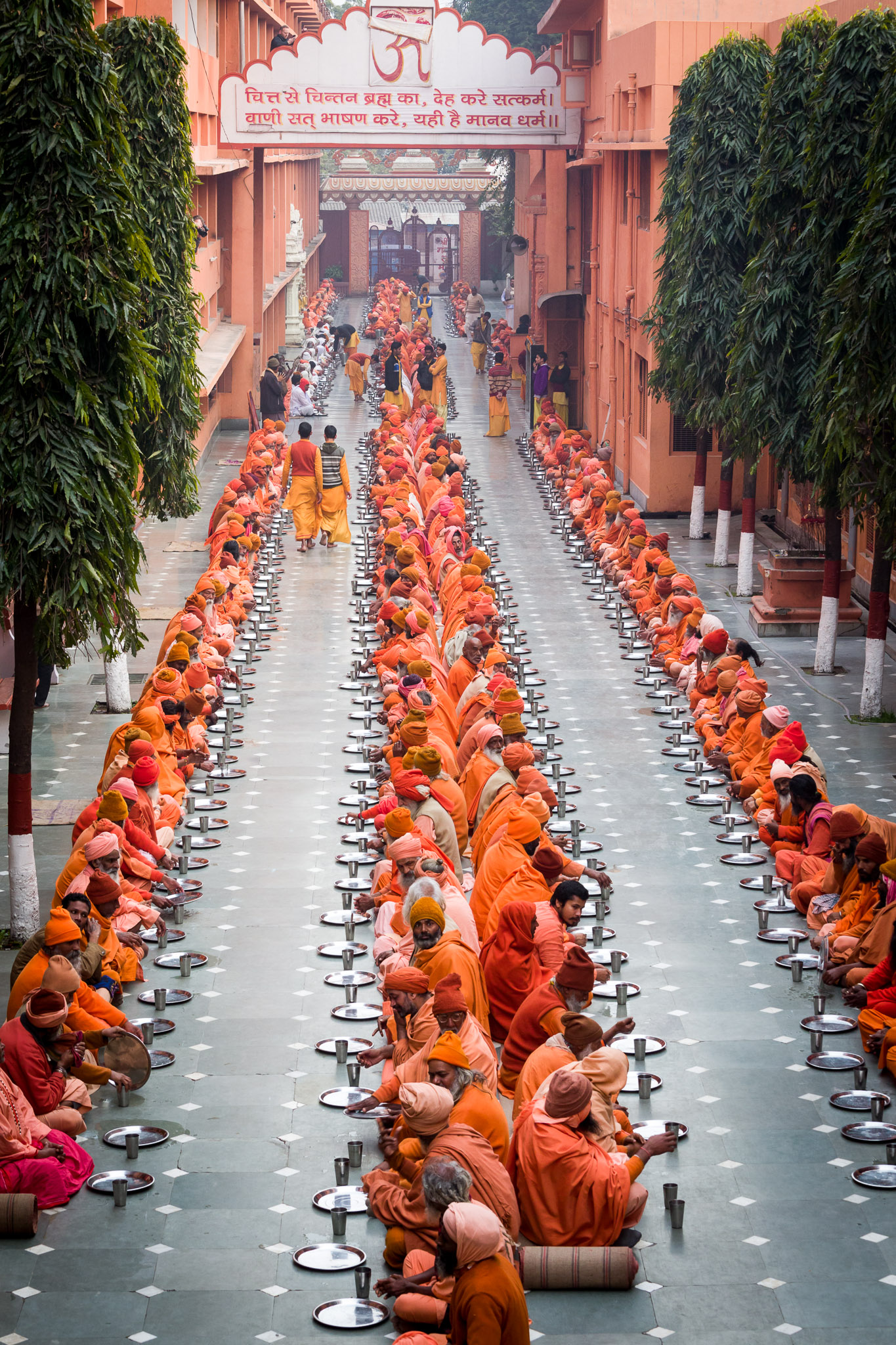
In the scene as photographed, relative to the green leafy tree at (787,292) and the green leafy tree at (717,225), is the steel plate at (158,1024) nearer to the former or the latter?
the green leafy tree at (787,292)

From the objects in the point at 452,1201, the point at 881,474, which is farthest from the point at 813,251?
the point at 452,1201

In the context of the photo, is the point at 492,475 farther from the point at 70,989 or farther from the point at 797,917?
the point at 70,989

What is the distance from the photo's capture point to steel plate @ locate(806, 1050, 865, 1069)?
34.7 ft

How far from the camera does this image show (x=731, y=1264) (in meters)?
8.50

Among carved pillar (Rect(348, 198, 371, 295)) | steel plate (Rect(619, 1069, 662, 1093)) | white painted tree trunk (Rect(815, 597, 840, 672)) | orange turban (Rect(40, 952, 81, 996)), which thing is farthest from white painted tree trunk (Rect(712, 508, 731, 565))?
carved pillar (Rect(348, 198, 371, 295))

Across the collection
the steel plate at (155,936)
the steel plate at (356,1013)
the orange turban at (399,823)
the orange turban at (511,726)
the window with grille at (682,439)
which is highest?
the window with grille at (682,439)

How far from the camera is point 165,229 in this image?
54.2 feet

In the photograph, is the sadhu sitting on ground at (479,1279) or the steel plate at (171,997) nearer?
the sadhu sitting on ground at (479,1279)

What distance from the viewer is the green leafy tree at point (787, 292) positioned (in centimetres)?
1975

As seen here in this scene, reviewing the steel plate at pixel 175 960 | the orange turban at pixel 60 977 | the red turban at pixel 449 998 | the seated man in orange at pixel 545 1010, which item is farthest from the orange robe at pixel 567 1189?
the steel plate at pixel 175 960

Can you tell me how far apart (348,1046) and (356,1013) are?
0.63 m

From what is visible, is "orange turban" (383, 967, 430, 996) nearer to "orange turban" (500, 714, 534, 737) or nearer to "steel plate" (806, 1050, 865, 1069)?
"steel plate" (806, 1050, 865, 1069)

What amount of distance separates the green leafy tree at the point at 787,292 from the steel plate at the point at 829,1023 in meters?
8.98

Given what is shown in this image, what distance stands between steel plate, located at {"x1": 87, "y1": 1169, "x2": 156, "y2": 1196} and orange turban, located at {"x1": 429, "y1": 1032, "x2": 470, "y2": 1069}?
1.78 m
